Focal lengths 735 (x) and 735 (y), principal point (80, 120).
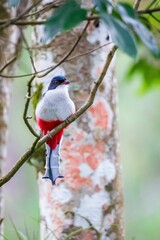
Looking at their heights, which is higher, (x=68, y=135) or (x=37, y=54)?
(x=37, y=54)

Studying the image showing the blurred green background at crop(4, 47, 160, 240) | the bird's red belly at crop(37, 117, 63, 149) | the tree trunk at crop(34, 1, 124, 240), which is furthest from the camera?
the blurred green background at crop(4, 47, 160, 240)

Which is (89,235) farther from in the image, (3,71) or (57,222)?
(3,71)

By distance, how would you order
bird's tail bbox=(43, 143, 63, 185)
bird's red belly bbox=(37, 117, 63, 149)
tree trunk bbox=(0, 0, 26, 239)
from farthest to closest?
1. tree trunk bbox=(0, 0, 26, 239)
2. bird's red belly bbox=(37, 117, 63, 149)
3. bird's tail bbox=(43, 143, 63, 185)

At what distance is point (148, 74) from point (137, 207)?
5.83 metres

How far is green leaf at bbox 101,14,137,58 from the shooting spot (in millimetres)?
1367

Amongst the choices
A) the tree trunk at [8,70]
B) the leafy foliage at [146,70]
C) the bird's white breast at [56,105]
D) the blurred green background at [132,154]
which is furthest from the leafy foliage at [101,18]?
the blurred green background at [132,154]

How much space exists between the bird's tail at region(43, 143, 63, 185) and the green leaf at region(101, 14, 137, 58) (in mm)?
397

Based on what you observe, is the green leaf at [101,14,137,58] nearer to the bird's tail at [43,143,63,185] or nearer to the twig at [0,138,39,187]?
the bird's tail at [43,143,63,185]

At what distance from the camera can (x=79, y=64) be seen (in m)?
3.13

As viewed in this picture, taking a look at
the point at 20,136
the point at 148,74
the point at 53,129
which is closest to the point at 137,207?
the point at 20,136

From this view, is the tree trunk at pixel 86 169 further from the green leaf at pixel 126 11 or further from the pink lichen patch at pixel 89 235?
the green leaf at pixel 126 11

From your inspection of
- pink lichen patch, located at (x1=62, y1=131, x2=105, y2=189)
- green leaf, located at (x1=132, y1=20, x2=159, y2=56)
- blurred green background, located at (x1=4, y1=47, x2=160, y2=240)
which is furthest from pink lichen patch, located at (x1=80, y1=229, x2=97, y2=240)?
blurred green background, located at (x1=4, y1=47, x2=160, y2=240)

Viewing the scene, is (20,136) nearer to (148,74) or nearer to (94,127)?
(148,74)

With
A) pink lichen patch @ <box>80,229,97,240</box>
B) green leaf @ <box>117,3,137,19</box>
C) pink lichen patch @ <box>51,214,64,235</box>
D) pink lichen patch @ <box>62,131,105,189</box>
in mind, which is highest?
pink lichen patch @ <box>62,131,105,189</box>
